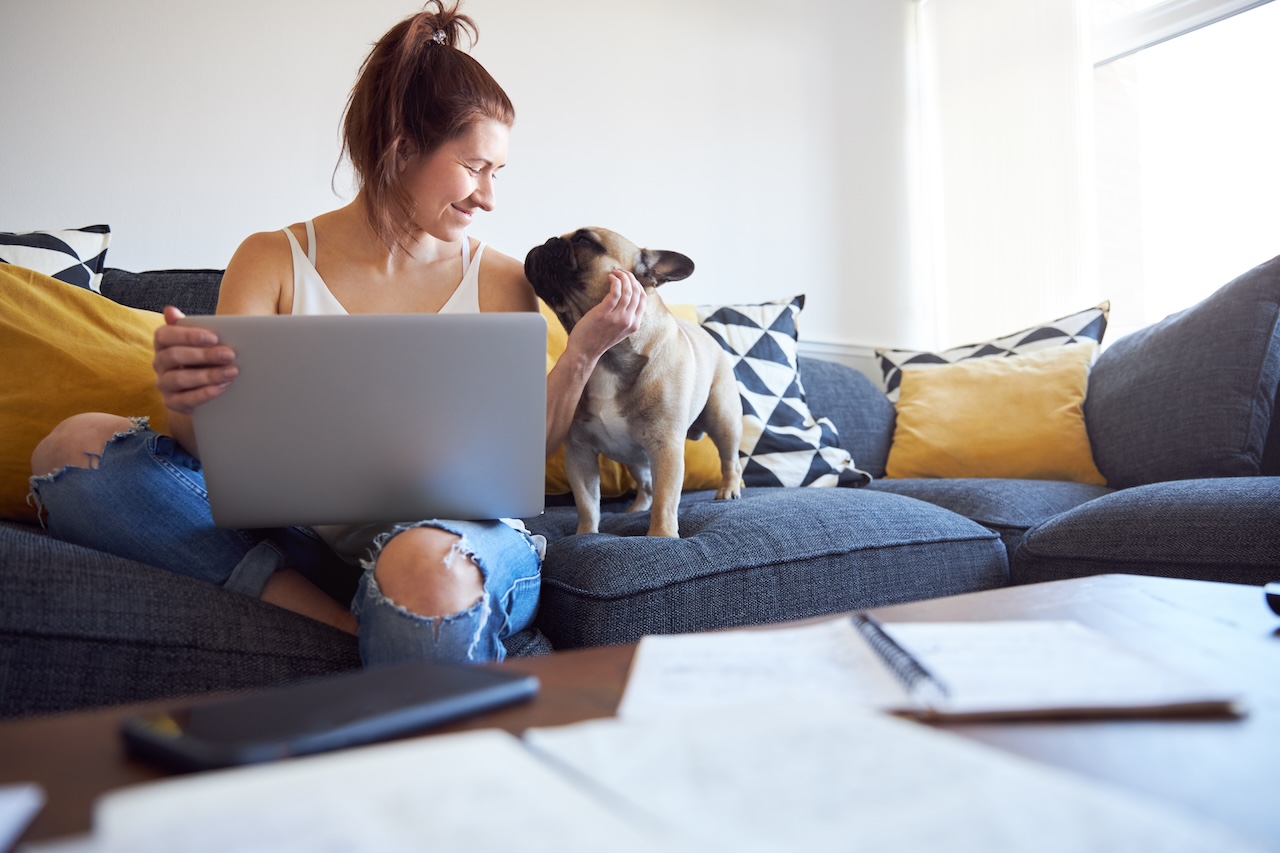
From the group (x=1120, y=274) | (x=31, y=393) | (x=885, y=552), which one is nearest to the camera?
(x=31, y=393)

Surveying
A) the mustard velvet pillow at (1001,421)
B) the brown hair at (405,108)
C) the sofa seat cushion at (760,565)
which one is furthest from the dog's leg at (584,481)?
the mustard velvet pillow at (1001,421)

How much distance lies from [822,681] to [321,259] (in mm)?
1115

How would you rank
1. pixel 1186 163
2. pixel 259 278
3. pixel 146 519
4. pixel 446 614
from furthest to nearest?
pixel 1186 163
pixel 259 278
pixel 146 519
pixel 446 614

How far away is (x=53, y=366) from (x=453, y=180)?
0.66 meters

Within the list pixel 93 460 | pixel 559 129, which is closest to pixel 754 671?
pixel 93 460

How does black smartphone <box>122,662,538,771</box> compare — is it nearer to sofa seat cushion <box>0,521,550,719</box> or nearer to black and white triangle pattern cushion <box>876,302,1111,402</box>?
sofa seat cushion <box>0,521,550,719</box>

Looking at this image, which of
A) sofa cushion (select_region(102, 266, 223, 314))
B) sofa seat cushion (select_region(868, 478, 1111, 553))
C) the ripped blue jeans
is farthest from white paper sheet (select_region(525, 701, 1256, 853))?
sofa cushion (select_region(102, 266, 223, 314))

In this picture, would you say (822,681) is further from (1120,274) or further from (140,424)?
(1120,274)

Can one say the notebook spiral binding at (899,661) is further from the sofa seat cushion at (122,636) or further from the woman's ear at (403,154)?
the woman's ear at (403,154)

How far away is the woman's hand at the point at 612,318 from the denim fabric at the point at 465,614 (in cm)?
35

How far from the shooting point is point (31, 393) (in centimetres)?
136

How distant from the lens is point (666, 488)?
5.54ft

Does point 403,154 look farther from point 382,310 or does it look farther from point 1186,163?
point 1186,163

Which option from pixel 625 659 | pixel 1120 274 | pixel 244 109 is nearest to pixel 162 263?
pixel 244 109
